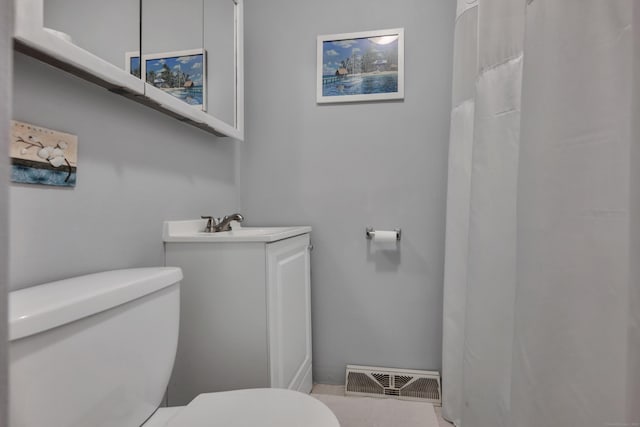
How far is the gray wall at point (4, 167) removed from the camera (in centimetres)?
19

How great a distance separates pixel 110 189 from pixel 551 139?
1107 mm

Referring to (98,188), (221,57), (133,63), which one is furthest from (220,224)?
(221,57)

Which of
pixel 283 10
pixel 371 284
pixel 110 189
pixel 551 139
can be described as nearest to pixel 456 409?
pixel 371 284

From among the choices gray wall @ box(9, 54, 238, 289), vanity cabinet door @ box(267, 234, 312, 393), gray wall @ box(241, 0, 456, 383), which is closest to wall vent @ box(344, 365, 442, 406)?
gray wall @ box(241, 0, 456, 383)

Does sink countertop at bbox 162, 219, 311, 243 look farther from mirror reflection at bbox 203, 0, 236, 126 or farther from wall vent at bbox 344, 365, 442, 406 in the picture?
wall vent at bbox 344, 365, 442, 406

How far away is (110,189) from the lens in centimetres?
103

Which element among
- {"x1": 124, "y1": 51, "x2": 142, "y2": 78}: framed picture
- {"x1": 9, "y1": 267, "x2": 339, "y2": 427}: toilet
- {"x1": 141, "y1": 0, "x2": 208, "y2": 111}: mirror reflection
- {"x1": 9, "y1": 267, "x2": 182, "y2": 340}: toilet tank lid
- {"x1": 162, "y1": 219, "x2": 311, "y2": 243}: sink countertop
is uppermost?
{"x1": 141, "y1": 0, "x2": 208, "y2": 111}: mirror reflection

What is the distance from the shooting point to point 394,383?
5.59 ft

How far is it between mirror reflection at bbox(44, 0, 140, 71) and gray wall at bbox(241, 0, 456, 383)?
91cm

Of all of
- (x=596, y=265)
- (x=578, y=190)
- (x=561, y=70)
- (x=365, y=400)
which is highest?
(x=561, y=70)

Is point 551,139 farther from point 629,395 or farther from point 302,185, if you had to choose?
point 302,185

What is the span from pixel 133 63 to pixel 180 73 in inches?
Result: 9.9

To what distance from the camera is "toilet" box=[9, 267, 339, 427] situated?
1.90 ft

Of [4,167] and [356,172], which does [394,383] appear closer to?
[356,172]
